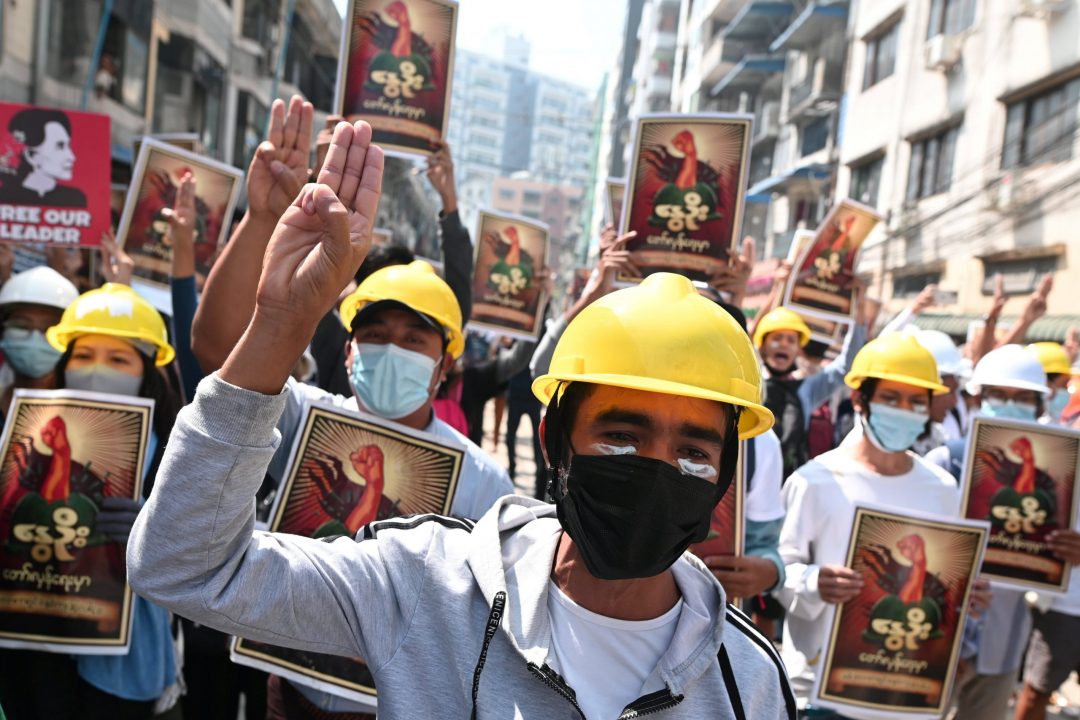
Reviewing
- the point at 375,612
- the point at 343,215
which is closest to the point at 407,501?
the point at 375,612

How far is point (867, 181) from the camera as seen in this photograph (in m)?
26.1

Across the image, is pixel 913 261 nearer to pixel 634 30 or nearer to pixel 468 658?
pixel 468 658

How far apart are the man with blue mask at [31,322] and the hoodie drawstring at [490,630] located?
3161mm

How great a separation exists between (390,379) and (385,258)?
1.26 meters

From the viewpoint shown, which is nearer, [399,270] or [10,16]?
[399,270]

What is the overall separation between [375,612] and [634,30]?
318ft

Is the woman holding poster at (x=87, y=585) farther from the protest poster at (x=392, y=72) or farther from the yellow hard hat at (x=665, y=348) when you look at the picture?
the protest poster at (x=392, y=72)

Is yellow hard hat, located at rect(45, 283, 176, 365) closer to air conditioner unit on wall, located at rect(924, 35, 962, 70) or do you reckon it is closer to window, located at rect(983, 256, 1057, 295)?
window, located at rect(983, 256, 1057, 295)

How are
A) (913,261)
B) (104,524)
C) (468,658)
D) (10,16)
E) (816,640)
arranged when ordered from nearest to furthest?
(468,658) < (104,524) < (816,640) < (10,16) < (913,261)

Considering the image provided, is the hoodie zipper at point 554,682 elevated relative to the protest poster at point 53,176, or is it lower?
lower

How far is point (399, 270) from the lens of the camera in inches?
127

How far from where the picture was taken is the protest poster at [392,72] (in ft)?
15.2

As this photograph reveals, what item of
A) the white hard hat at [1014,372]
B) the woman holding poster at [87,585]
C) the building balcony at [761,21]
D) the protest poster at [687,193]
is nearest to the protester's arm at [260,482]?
the woman holding poster at [87,585]

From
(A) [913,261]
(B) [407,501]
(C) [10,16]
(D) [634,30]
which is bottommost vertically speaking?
(B) [407,501]
